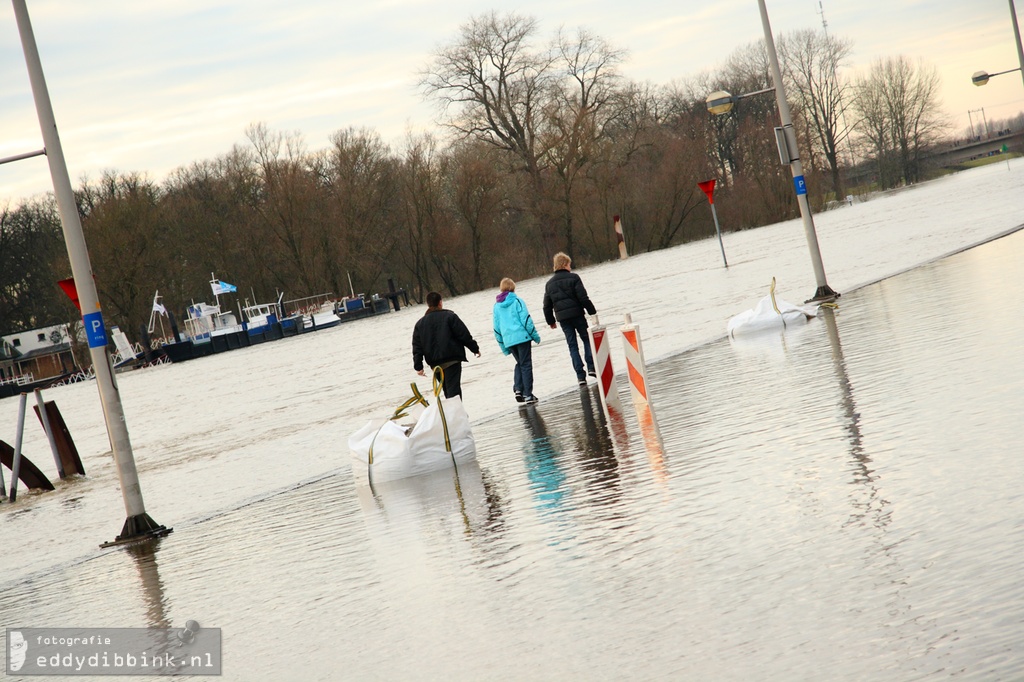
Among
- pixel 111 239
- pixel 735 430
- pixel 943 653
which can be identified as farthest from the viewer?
pixel 111 239

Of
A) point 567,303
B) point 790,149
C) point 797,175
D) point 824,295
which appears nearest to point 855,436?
point 567,303

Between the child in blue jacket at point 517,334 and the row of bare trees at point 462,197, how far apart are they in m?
65.6

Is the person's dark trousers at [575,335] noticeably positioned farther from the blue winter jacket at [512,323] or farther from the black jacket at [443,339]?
the black jacket at [443,339]

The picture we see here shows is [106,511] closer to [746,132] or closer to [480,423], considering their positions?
[480,423]

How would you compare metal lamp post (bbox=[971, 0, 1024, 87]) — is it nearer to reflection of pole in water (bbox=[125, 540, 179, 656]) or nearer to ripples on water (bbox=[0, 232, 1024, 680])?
ripples on water (bbox=[0, 232, 1024, 680])

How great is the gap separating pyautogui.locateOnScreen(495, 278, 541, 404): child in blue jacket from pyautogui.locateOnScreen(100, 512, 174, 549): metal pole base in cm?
574

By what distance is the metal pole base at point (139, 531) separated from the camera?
11.1 metres

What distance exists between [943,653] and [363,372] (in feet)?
83.0

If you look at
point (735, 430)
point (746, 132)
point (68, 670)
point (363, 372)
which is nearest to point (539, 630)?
point (68, 670)

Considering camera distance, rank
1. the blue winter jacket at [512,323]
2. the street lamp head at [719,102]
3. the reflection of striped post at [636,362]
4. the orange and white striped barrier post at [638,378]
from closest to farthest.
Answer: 1. the orange and white striped barrier post at [638,378]
2. the reflection of striped post at [636,362]
3. the blue winter jacket at [512,323]
4. the street lamp head at [719,102]

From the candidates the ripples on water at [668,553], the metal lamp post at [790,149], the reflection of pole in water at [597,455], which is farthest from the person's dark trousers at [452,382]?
the metal lamp post at [790,149]

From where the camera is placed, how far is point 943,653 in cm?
423

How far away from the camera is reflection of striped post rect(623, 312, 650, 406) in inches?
508

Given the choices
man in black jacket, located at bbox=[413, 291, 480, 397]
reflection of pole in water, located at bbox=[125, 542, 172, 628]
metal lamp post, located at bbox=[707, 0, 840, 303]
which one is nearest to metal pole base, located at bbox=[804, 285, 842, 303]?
metal lamp post, located at bbox=[707, 0, 840, 303]
